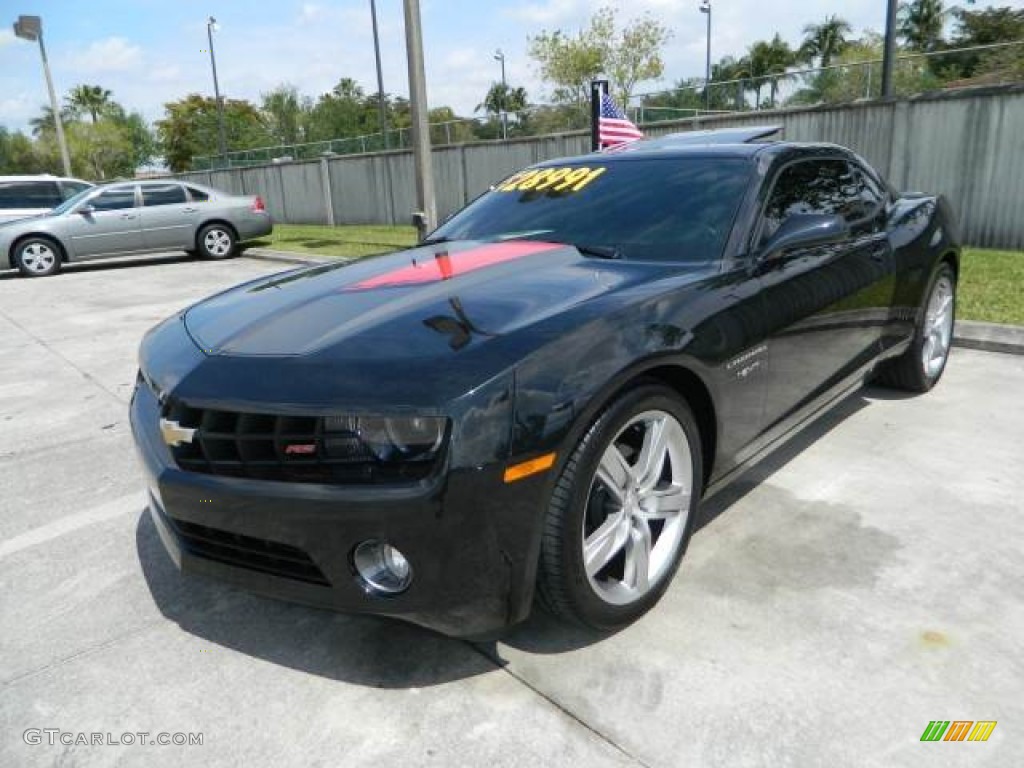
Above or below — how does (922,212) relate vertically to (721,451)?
above

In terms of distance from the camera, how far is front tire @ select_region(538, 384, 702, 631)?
201 centimetres

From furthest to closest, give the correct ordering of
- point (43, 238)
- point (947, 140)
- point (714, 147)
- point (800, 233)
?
point (43, 238), point (947, 140), point (714, 147), point (800, 233)

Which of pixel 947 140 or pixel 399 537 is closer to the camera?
pixel 399 537

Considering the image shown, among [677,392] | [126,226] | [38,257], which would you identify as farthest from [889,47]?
[38,257]

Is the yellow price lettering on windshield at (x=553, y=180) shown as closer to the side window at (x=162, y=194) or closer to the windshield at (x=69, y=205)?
the side window at (x=162, y=194)

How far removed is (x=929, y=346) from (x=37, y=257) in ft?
43.3

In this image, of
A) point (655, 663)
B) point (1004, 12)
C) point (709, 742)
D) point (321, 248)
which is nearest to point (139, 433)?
point (655, 663)

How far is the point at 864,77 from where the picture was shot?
46.6 feet

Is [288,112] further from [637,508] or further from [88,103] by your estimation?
[637,508]

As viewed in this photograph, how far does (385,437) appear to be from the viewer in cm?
186

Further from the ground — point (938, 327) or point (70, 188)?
point (70, 188)

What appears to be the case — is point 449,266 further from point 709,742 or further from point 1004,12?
point 1004,12

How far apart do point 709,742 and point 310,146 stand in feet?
91.1

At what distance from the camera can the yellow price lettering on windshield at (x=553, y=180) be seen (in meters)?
3.41
